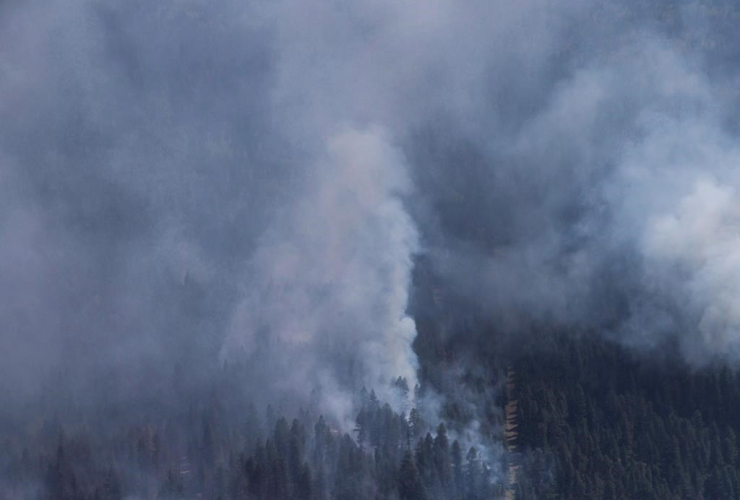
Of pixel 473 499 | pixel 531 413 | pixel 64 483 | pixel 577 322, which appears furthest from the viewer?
pixel 577 322

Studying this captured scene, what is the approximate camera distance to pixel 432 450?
80.0m

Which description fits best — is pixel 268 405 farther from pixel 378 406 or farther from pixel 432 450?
Result: pixel 432 450

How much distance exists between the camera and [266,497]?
77750 millimetres

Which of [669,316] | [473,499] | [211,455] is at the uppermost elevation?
[669,316]

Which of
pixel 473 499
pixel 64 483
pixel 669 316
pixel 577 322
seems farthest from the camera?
pixel 577 322

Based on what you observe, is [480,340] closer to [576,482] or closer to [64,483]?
[576,482]

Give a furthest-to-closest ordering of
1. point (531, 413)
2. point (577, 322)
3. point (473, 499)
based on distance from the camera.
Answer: point (577, 322), point (531, 413), point (473, 499)

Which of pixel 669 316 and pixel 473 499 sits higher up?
pixel 669 316

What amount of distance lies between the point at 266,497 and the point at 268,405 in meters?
13.0

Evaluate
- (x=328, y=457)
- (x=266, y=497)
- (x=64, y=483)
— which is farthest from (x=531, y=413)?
(x=64, y=483)

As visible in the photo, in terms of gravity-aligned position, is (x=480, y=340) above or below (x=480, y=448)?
above

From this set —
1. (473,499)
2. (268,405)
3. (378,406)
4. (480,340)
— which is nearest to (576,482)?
(473,499)

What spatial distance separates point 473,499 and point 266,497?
13853 mm

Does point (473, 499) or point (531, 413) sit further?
point (531, 413)
